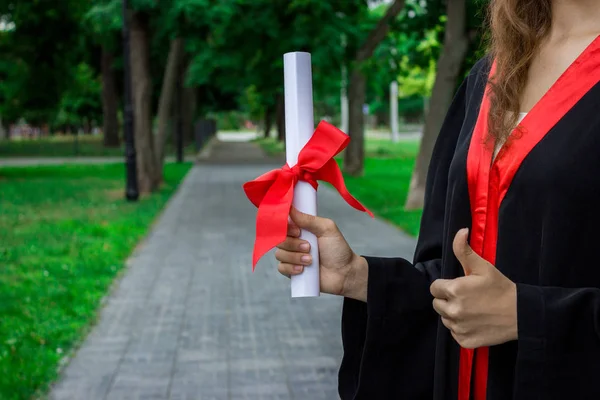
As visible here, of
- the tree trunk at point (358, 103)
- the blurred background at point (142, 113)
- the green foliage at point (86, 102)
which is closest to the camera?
the blurred background at point (142, 113)

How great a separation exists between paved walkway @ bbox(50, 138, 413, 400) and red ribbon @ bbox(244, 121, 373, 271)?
4007 mm

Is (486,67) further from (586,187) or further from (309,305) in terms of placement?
(309,305)

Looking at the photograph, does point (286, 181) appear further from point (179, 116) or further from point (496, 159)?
point (179, 116)

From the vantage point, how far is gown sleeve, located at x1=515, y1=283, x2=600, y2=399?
59.6 inches

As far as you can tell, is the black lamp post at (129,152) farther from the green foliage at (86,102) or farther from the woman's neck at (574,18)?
the green foliage at (86,102)

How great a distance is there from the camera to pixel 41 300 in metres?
8.17

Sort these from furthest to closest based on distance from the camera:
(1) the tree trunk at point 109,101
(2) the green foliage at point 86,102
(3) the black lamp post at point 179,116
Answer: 1. (2) the green foliage at point 86,102
2. (1) the tree trunk at point 109,101
3. (3) the black lamp post at point 179,116

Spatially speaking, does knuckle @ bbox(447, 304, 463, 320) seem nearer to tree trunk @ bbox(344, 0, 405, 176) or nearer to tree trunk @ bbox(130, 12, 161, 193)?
tree trunk @ bbox(130, 12, 161, 193)

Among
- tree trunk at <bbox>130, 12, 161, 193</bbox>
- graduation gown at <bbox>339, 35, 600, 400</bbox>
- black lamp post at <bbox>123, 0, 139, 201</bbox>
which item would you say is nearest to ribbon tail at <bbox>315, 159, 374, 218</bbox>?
graduation gown at <bbox>339, 35, 600, 400</bbox>

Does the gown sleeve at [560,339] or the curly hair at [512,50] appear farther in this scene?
the curly hair at [512,50]

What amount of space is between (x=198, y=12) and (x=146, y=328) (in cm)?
1049

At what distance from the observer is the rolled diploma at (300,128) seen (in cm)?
158

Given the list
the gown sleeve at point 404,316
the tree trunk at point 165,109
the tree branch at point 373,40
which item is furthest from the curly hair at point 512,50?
the tree branch at point 373,40

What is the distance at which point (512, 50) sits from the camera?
1815mm
